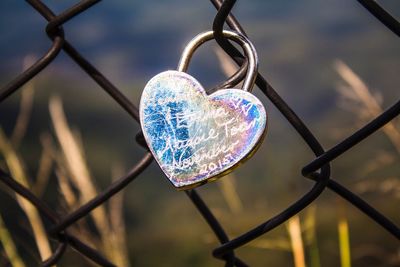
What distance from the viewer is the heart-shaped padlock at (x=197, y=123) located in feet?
2.25

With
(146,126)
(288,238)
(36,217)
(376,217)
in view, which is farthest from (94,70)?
(36,217)

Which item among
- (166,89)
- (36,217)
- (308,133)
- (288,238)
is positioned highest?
(166,89)

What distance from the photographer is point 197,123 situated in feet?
2.33

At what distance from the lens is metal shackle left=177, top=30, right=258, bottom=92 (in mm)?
694

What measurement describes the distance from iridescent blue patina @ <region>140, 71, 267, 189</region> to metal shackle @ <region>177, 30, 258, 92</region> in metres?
0.01

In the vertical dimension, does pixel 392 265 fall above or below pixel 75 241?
below

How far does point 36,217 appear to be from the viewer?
1519 millimetres

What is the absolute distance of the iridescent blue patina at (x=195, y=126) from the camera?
0.69m

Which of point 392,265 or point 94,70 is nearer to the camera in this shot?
point 94,70

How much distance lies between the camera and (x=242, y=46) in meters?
0.71

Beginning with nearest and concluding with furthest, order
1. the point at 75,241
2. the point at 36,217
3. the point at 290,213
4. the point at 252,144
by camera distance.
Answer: the point at 252,144 → the point at 290,213 → the point at 75,241 → the point at 36,217

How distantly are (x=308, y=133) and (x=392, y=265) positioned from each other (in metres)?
0.73

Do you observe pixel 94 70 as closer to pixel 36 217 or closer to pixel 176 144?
pixel 176 144

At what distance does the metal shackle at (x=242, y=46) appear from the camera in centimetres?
69
